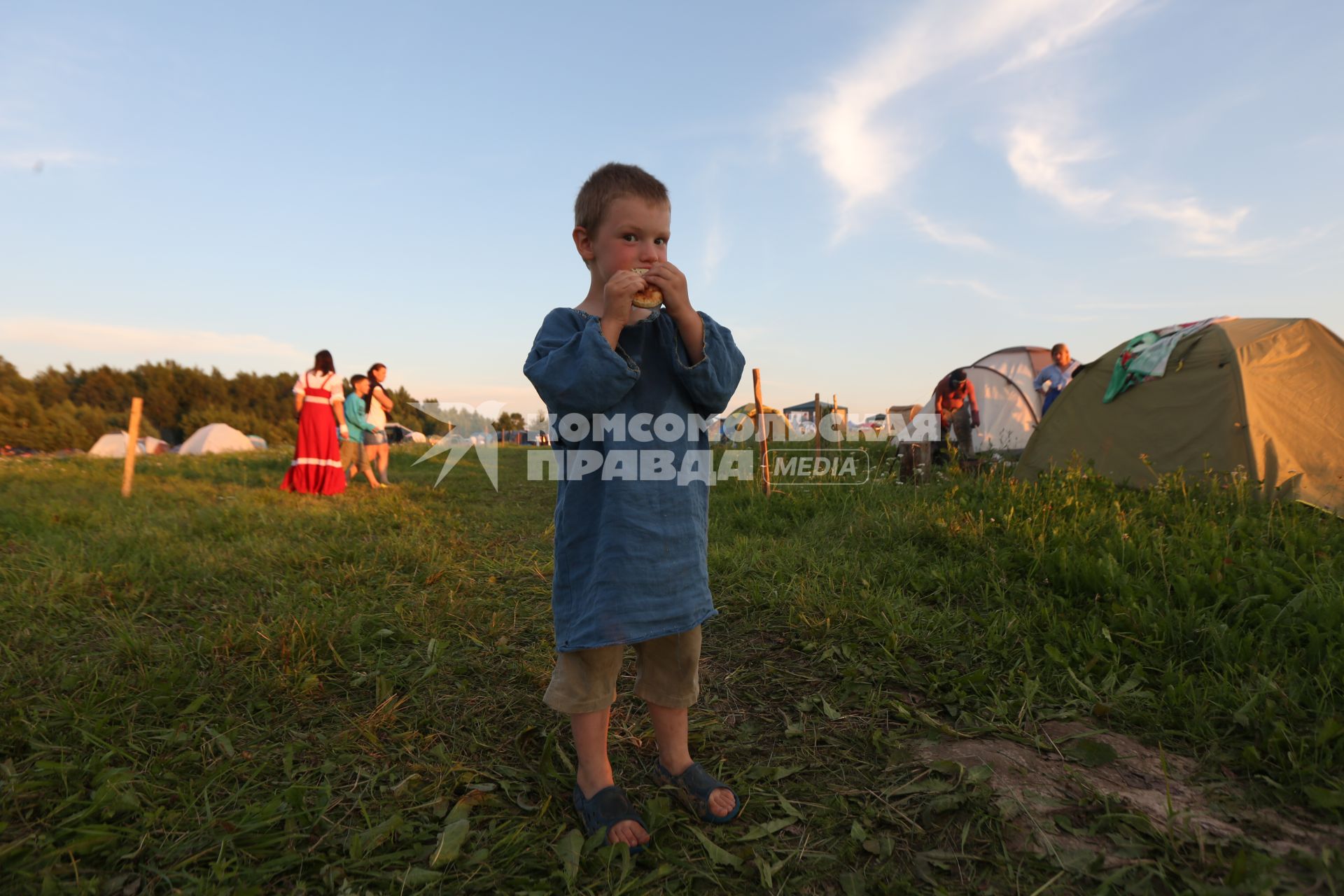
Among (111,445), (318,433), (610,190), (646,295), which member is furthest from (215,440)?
(646,295)

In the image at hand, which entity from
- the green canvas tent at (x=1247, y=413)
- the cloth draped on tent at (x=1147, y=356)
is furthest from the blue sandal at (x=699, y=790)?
the cloth draped on tent at (x=1147, y=356)

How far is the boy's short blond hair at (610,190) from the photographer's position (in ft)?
5.73

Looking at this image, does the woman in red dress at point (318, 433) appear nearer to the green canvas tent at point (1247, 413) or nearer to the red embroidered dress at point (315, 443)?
the red embroidered dress at point (315, 443)

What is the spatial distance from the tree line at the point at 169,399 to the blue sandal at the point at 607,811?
56432mm

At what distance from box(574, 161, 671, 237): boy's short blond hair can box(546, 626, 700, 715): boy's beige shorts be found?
4.03ft

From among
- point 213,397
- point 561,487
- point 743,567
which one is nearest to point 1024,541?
point 743,567

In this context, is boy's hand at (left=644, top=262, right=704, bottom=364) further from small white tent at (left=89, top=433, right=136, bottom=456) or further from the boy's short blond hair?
small white tent at (left=89, top=433, right=136, bottom=456)

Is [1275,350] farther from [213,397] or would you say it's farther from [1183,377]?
[213,397]

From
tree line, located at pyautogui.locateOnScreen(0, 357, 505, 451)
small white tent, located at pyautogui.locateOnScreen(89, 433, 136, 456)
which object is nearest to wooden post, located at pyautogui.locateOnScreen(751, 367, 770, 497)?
small white tent, located at pyautogui.locateOnScreen(89, 433, 136, 456)

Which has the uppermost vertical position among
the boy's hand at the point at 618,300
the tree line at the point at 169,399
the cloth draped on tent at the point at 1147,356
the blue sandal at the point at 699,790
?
the tree line at the point at 169,399

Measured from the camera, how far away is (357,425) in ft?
32.0

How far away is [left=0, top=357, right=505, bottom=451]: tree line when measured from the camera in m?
54.2

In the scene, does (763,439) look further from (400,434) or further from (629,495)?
(400,434)

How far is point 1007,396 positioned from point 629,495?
37.8 ft
